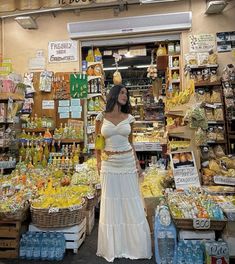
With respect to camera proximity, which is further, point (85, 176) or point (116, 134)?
point (85, 176)

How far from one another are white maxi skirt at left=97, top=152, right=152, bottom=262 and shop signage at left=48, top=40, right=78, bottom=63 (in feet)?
12.4

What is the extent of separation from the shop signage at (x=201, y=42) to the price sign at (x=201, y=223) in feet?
13.5

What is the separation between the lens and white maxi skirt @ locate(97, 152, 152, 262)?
2916 mm

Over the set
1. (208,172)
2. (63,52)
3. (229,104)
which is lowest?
(208,172)

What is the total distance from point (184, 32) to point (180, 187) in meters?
3.76

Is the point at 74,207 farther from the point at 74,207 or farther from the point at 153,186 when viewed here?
the point at 153,186

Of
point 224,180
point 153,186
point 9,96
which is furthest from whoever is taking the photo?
point 9,96

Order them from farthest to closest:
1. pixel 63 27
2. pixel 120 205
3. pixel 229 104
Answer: pixel 63 27
pixel 229 104
pixel 120 205

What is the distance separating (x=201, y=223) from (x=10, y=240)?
6.52 feet

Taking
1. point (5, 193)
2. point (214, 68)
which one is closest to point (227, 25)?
point (214, 68)

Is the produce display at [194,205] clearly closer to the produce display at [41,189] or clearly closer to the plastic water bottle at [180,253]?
the plastic water bottle at [180,253]

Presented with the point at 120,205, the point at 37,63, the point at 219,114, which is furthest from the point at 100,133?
the point at 37,63

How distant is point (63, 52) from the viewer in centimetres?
614

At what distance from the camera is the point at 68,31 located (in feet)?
19.9
